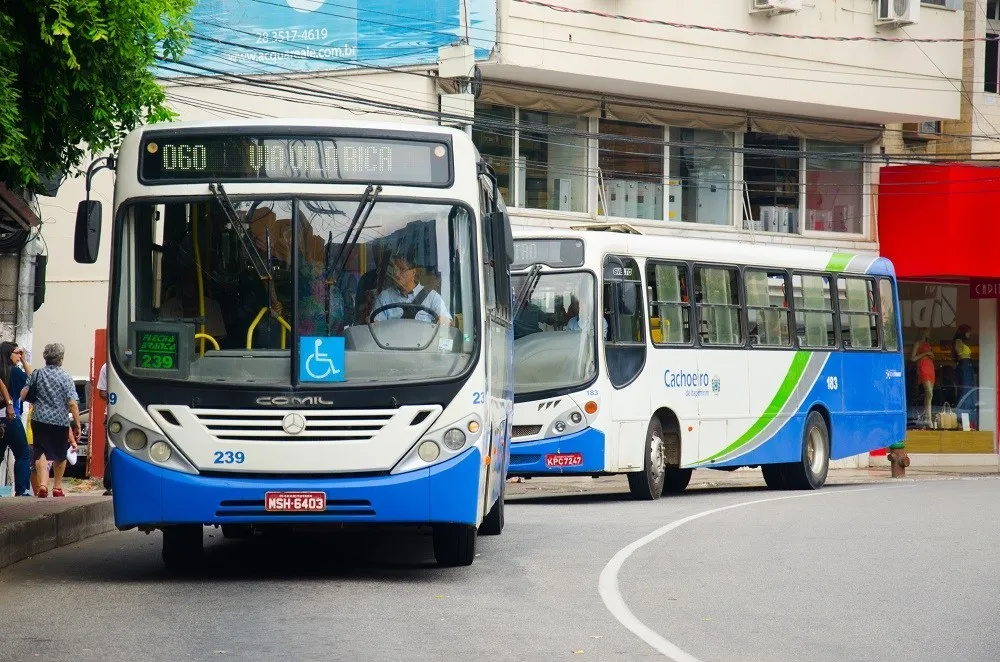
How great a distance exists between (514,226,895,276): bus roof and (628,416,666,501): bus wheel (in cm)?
208

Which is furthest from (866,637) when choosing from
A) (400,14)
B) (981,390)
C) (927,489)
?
(981,390)

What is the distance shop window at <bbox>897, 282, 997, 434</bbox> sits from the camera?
3397 centimetres

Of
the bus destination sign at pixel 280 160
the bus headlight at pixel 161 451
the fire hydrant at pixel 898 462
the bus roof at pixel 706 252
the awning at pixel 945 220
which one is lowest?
the fire hydrant at pixel 898 462

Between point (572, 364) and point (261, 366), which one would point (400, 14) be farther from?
point (261, 366)

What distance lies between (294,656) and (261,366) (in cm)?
315

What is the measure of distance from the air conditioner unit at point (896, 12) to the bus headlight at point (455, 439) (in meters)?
22.9

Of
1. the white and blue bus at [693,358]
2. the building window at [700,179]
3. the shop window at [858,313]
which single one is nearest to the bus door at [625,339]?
the white and blue bus at [693,358]

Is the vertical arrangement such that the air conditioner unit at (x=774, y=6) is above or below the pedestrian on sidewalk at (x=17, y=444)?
above

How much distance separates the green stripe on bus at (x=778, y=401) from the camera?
21094mm

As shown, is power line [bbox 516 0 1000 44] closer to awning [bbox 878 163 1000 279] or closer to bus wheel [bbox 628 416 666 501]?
awning [bbox 878 163 1000 279]

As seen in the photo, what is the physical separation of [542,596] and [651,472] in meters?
9.63

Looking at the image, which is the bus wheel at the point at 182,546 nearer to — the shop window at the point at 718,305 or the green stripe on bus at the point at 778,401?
the shop window at the point at 718,305

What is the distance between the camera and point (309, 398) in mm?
10188

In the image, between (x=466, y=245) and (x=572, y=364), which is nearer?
(x=466, y=245)
